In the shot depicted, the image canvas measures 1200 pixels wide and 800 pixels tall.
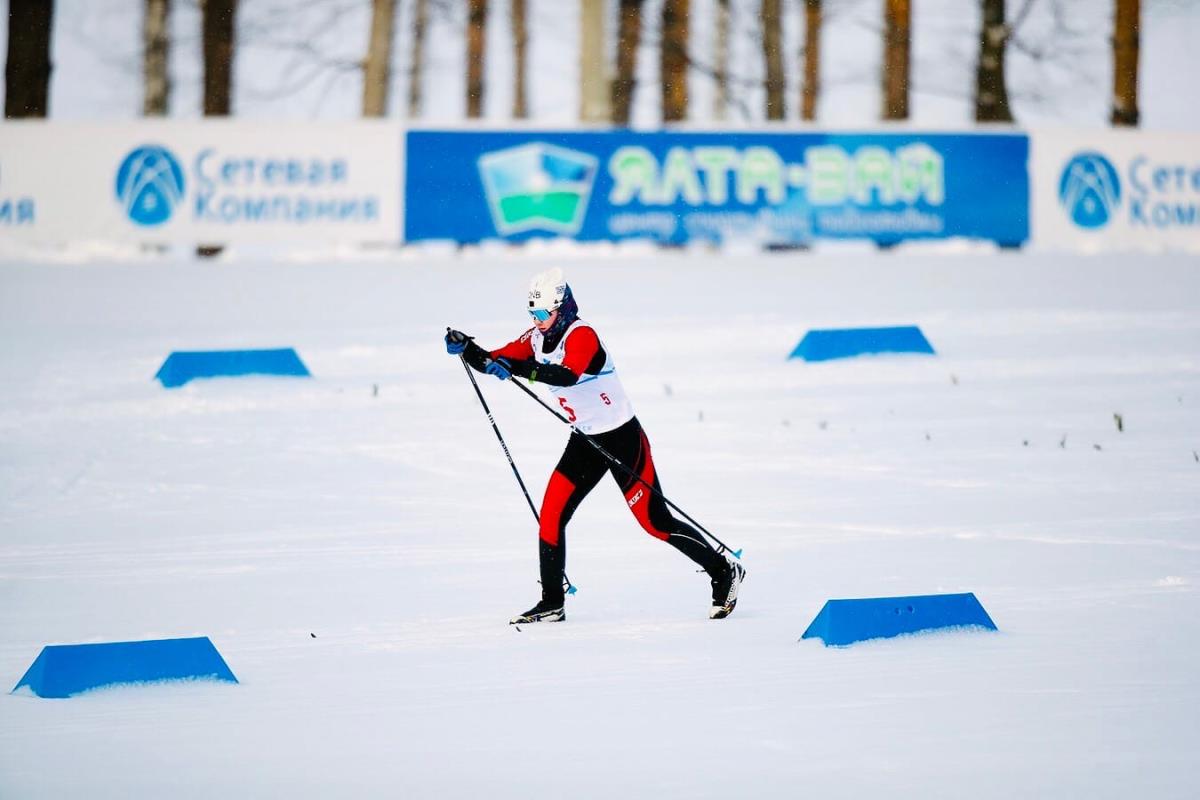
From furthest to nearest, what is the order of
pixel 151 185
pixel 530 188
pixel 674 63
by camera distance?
pixel 674 63, pixel 530 188, pixel 151 185

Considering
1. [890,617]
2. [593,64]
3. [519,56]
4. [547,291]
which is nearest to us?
[890,617]

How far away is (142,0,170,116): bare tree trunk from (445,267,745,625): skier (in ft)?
76.3

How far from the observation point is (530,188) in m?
22.5

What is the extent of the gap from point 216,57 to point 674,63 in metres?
8.66

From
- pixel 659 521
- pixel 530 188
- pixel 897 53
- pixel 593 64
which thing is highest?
pixel 897 53

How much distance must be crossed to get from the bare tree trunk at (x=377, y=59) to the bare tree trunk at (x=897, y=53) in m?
8.57

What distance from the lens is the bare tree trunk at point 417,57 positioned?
40.9 meters

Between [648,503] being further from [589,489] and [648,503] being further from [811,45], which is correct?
[811,45]

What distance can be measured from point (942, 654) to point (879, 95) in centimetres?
4063

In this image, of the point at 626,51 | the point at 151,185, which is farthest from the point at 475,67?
the point at 151,185

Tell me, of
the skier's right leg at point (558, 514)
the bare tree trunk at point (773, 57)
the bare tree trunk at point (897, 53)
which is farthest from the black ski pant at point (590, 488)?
the bare tree trunk at point (773, 57)

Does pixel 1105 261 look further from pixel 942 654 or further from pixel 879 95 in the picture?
pixel 879 95

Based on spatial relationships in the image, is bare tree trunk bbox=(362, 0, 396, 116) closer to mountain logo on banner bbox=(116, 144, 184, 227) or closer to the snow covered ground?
mountain logo on banner bbox=(116, 144, 184, 227)

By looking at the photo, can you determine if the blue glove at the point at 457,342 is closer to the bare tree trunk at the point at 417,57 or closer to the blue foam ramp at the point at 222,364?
the blue foam ramp at the point at 222,364
